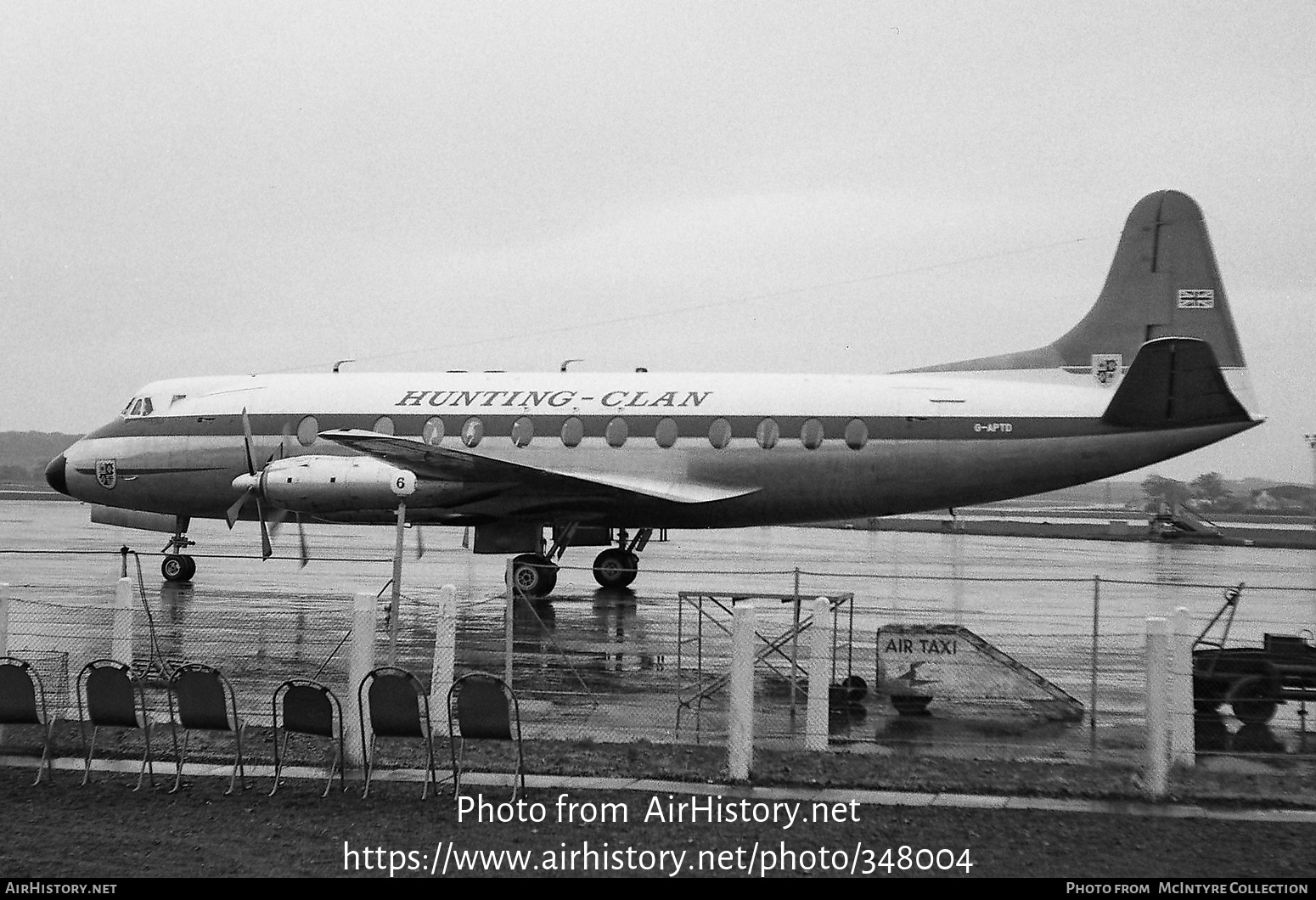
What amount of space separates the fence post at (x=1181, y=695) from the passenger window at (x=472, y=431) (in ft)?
50.2

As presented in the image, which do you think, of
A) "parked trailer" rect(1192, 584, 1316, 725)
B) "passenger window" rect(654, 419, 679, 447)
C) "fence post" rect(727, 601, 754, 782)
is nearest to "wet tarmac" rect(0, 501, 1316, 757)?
"parked trailer" rect(1192, 584, 1316, 725)

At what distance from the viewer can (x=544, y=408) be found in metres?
23.6

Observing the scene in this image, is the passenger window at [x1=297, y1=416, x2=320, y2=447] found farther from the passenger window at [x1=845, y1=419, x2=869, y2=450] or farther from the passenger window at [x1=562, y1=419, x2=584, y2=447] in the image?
the passenger window at [x1=845, y1=419, x2=869, y2=450]

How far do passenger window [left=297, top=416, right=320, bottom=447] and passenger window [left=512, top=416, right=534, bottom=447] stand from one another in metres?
4.15

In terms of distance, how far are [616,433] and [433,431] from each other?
3.72 metres

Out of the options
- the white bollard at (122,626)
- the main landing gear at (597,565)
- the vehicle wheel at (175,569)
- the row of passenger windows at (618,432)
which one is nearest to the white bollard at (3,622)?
the white bollard at (122,626)

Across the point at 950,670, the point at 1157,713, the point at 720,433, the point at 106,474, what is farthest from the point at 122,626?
the point at 106,474

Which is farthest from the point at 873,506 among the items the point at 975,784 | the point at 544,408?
the point at 975,784

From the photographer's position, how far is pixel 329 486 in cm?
2092

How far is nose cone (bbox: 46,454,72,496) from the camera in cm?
2697

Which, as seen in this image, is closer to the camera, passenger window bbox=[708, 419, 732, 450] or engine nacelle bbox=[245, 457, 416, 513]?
engine nacelle bbox=[245, 457, 416, 513]

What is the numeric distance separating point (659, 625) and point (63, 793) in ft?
35.7

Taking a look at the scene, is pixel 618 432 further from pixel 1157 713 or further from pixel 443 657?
pixel 1157 713

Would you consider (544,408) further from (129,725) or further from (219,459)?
(129,725)
